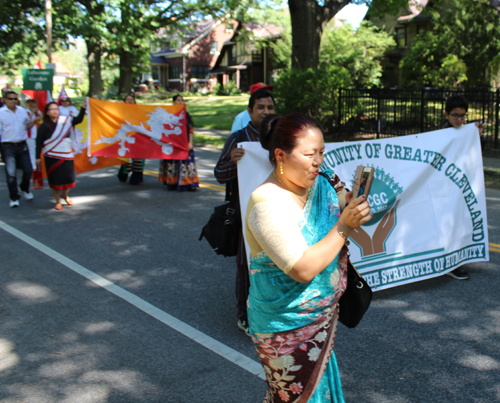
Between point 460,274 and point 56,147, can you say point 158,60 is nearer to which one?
point 56,147

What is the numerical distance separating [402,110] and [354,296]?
15.9m

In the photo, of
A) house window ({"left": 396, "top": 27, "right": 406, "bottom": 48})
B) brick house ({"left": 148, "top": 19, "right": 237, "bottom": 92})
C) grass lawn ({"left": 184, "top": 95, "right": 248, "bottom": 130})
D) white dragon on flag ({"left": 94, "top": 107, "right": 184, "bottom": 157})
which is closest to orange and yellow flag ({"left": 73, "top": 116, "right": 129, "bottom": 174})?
white dragon on flag ({"left": 94, "top": 107, "right": 184, "bottom": 157})

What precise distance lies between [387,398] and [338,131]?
15.4m

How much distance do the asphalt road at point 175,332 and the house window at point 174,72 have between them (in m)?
61.9

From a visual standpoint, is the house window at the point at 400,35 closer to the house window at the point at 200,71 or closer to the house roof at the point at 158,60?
the house window at the point at 200,71

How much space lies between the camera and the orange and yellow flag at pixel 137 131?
1045 cm

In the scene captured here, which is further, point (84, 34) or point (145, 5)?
point (145, 5)

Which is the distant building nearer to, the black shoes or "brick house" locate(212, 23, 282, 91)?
"brick house" locate(212, 23, 282, 91)

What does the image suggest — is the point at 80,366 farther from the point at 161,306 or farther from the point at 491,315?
the point at 491,315

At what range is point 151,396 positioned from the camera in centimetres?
337

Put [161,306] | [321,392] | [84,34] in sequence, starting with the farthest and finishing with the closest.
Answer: [84,34], [161,306], [321,392]

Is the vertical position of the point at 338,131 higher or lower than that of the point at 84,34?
lower

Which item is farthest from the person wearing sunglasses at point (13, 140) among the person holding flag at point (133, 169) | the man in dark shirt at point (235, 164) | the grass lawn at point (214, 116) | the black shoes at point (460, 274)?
the grass lawn at point (214, 116)

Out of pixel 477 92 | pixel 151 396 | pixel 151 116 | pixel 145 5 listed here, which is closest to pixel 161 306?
pixel 151 396
